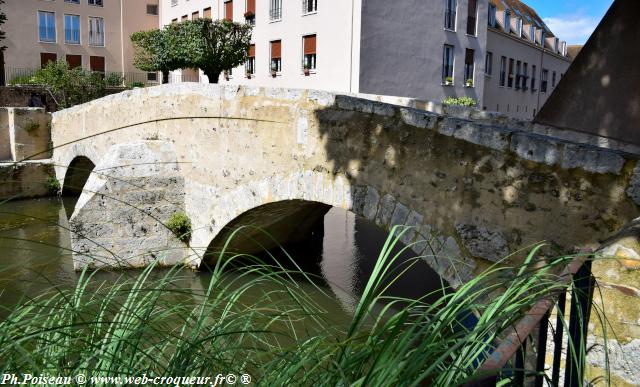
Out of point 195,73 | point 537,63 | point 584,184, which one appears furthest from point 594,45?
point 537,63

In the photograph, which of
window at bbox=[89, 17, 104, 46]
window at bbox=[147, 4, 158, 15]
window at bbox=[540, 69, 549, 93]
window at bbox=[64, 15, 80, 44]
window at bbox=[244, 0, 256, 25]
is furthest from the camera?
window at bbox=[147, 4, 158, 15]

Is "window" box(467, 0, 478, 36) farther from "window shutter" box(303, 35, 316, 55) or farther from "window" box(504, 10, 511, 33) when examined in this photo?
"window shutter" box(303, 35, 316, 55)

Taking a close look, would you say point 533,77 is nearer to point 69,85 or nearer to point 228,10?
point 228,10

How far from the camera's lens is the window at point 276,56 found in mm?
16656

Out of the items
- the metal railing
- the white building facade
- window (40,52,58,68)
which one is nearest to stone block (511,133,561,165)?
the metal railing

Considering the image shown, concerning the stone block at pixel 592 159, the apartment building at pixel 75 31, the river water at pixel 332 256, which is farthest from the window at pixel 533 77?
the stone block at pixel 592 159

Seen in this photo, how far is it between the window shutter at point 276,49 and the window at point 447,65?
4973 millimetres

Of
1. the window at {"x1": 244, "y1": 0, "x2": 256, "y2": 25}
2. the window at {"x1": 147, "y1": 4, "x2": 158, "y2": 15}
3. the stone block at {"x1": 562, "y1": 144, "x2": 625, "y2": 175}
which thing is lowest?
the stone block at {"x1": 562, "y1": 144, "x2": 625, "y2": 175}

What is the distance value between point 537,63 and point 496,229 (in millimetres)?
24015

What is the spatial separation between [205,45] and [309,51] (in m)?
2.98

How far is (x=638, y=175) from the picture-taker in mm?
3111

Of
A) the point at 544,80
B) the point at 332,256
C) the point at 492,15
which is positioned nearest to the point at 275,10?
the point at 492,15

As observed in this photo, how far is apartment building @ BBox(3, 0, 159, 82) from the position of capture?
77.1 ft

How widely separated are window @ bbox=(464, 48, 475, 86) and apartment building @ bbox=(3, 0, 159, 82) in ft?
51.1
